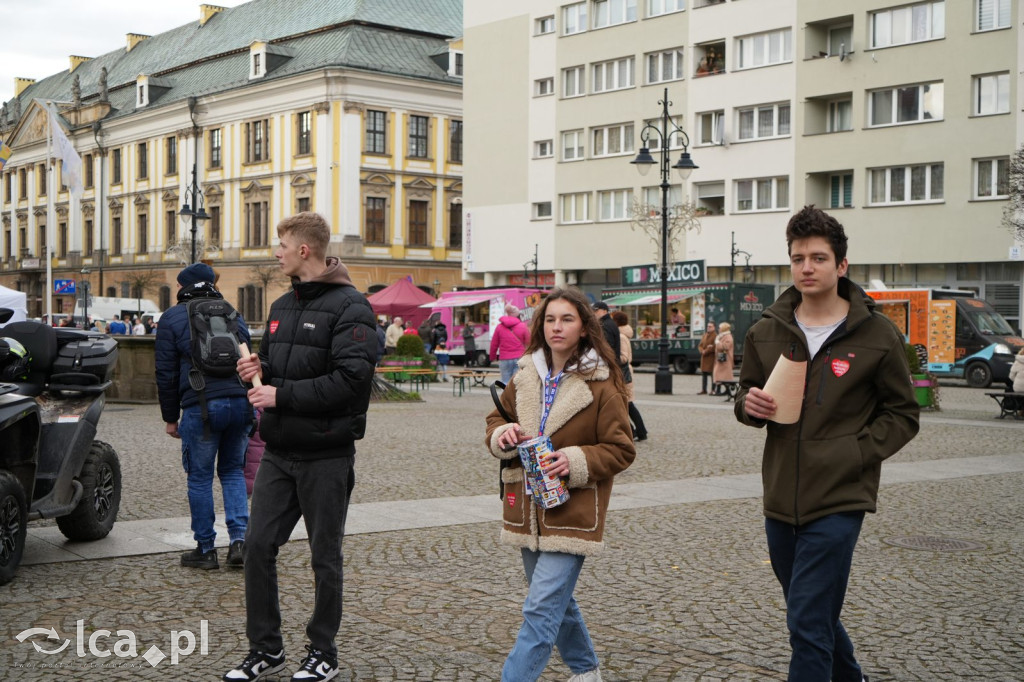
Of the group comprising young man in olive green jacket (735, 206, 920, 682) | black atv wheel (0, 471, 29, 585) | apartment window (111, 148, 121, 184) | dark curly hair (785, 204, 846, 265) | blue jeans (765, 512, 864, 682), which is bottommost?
black atv wheel (0, 471, 29, 585)

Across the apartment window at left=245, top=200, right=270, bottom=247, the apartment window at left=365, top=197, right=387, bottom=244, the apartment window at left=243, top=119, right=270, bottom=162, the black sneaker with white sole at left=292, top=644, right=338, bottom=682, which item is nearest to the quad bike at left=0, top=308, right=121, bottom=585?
the black sneaker with white sole at left=292, top=644, right=338, bottom=682

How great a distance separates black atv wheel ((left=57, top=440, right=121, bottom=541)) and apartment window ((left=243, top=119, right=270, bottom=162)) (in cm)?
6091

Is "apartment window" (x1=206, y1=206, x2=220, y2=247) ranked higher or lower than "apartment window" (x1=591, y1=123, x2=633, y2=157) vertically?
lower

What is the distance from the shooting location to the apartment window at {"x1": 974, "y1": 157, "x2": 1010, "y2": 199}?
41.4 meters

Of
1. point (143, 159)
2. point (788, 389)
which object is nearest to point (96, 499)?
point (788, 389)

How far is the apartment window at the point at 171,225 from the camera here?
249 ft

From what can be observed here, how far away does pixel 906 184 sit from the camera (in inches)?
1734

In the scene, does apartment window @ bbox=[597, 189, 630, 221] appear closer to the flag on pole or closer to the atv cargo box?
the flag on pole

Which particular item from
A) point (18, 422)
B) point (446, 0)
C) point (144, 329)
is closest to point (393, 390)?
point (18, 422)

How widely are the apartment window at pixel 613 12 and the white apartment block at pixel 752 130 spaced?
2.4 inches

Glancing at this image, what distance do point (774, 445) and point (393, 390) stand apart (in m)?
21.6

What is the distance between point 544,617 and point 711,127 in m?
47.0

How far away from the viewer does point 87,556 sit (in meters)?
8.12

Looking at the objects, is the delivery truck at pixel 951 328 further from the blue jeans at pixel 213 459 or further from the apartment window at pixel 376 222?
the apartment window at pixel 376 222
